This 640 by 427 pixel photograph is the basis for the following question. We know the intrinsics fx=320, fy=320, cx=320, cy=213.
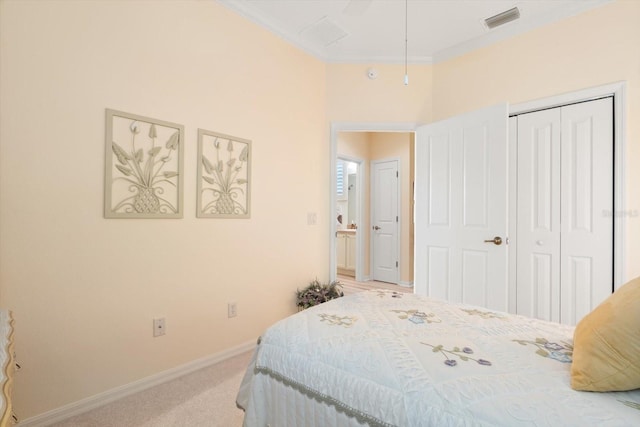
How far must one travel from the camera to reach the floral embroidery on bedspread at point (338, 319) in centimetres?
138

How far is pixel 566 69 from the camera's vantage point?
2590 mm

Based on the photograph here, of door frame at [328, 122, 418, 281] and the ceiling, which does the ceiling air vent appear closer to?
the ceiling

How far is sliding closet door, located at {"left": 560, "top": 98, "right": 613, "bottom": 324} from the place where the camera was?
7.84ft

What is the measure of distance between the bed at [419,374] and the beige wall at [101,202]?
1.08 meters

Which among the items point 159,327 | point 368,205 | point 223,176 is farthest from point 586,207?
point 368,205

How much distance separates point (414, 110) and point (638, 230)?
6.85 feet

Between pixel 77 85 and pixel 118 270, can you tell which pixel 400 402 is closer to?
pixel 118 270

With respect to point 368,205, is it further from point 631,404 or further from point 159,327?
point 631,404

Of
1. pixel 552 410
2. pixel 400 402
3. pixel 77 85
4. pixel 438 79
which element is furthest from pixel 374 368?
pixel 438 79

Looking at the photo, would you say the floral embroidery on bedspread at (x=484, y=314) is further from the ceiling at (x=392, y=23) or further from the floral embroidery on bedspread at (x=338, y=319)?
the ceiling at (x=392, y=23)

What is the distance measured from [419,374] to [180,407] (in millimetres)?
1580

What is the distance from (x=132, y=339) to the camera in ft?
6.65

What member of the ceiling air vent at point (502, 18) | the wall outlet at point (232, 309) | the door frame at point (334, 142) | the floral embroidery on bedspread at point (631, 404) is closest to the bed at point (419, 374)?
the floral embroidery on bedspread at point (631, 404)

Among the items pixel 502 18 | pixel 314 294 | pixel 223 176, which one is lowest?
pixel 314 294
